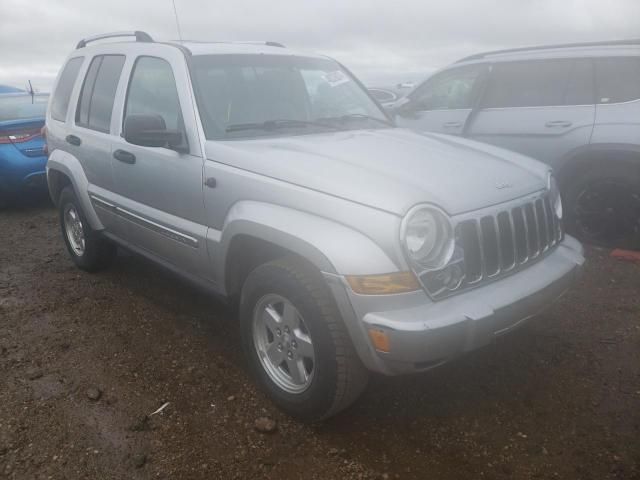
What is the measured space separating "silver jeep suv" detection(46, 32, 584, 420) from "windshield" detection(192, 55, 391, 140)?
0.04ft

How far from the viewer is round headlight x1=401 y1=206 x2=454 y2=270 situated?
90.7 inches

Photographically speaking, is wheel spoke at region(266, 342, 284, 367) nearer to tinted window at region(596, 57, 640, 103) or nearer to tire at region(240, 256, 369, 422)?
tire at region(240, 256, 369, 422)

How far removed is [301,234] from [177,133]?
3.81ft

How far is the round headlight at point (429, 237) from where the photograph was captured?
2303 mm

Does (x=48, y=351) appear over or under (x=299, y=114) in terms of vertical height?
under

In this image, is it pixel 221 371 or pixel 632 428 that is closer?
pixel 632 428

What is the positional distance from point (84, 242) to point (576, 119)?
4.36m

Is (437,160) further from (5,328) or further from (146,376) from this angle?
(5,328)

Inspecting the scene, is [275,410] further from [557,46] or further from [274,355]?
[557,46]

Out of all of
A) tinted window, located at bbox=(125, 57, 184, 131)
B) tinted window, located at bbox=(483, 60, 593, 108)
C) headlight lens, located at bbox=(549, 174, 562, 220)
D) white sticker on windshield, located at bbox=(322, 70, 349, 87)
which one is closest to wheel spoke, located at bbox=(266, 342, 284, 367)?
tinted window, located at bbox=(125, 57, 184, 131)

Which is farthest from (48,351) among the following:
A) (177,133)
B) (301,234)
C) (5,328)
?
(301,234)

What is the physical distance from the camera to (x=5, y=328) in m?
3.89

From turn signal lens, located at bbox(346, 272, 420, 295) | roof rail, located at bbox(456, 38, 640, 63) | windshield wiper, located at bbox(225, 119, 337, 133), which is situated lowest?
turn signal lens, located at bbox(346, 272, 420, 295)

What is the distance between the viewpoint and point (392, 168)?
2.60 meters
